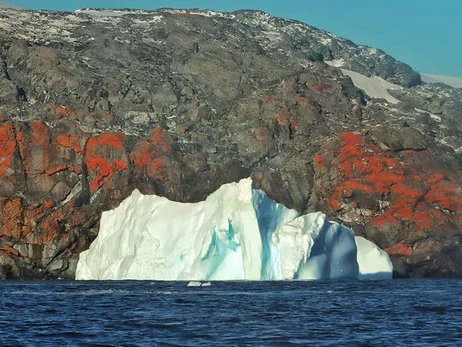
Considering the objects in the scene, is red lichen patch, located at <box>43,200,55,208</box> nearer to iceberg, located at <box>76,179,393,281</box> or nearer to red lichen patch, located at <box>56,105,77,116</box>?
red lichen patch, located at <box>56,105,77,116</box>

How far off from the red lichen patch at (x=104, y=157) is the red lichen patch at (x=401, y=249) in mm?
35506

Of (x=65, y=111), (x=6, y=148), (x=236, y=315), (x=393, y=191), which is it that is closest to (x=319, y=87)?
(x=393, y=191)

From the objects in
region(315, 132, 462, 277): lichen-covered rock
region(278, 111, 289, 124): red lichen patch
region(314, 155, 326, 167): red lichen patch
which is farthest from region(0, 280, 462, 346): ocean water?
region(278, 111, 289, 124): red lichen patch

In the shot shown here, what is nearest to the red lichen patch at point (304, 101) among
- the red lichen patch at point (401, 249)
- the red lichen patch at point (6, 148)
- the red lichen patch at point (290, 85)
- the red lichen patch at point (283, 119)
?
the red lichen patch at point (290, 85)

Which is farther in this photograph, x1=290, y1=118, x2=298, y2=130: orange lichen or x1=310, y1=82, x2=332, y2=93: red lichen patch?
x1=310, y1=82, x2=332, y2=93: red lichen patch

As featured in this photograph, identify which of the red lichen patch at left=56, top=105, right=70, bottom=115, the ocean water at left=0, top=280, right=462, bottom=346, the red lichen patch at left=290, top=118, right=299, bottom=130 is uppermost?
the red lichen patch at left=56, top=105, right=70, bottom=115

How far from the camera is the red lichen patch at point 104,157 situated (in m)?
136

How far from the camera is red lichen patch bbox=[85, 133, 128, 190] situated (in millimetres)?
135875

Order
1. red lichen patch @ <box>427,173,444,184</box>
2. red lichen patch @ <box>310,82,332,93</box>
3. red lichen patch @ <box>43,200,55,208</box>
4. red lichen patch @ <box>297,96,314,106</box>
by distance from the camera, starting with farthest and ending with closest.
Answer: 1. red lichen patch @ <box>310,82,332,93</box>
2. red lichen patch @ <box>297,96,314,106</box>
3. red lichen patch @ <box>427,173,444,184</box>
4. red lichen patch @ <box>43,200,55,208</box>

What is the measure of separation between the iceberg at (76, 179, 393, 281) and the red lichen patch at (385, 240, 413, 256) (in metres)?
26.8

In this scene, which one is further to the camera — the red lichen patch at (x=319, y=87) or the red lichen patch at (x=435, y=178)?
the red lichen patch at (x=319, y=87)

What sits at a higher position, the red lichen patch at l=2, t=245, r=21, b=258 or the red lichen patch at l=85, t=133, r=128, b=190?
the red lichen patch at l=85, t=133, r=128, b=190

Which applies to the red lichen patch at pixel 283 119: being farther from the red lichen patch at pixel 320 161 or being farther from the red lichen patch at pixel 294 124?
the red lichen patch at pixel 320 161

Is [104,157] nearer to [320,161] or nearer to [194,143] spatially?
[194,143]
